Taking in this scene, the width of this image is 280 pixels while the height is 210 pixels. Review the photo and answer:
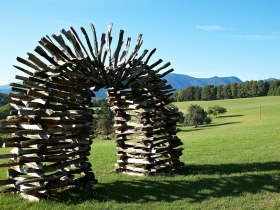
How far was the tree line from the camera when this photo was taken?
112 m

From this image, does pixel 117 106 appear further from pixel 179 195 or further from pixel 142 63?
pixel 179 195

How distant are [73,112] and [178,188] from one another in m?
3.97

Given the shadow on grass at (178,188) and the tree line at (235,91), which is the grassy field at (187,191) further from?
the tree line at (235,91)

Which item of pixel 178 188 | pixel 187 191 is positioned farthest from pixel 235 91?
pixel 187 191

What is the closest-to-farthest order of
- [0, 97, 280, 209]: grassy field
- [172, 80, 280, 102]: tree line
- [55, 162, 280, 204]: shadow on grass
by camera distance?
1. [0, 97, 280, 209]: grassy field
2. [55, 162, 280, 204]: shadow on grass
3. [172, 80, 280, 102]: tree line

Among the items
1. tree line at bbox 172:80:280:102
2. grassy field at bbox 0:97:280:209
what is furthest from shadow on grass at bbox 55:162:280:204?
tree line at bbox 172:80:280:102

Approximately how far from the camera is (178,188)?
1035 cm

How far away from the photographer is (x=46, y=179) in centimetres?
915

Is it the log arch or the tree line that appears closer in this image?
the log arch

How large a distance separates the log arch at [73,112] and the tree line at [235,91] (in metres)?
103

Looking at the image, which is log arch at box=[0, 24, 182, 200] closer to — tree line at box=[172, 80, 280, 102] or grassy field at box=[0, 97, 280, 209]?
grassy field at box=[0, 97, 280, 209]

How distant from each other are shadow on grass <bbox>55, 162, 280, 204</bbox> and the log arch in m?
0.77

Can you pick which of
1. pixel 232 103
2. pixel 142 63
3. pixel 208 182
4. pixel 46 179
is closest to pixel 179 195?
pixel 208 182

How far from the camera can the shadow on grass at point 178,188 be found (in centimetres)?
930
